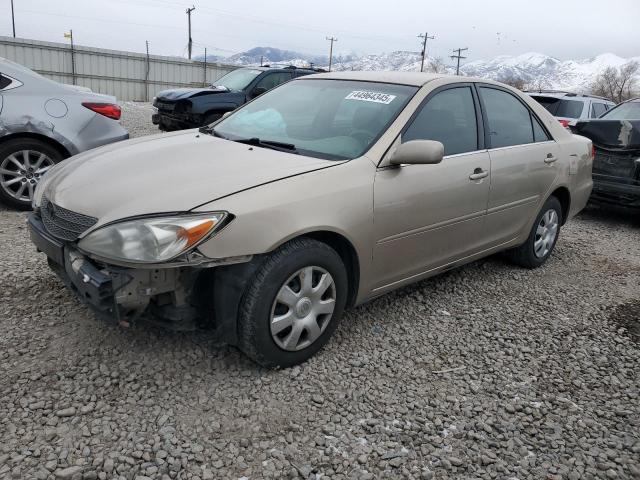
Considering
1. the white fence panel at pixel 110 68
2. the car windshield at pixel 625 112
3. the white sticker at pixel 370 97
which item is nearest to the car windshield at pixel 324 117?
the white sticker at pixel 370 97

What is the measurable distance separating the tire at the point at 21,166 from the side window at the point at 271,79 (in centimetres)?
593

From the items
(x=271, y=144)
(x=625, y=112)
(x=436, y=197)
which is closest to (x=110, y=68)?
(x=625, y=112)

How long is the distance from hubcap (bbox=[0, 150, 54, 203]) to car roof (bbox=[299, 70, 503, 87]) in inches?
113

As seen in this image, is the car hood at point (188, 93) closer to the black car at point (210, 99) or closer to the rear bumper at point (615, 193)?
the black car at point (210, 99)

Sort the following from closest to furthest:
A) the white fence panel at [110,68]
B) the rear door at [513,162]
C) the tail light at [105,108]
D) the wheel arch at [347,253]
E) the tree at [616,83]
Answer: the wheel arch at [347,253]
the rear door at [513,162]
the tail light at [105,108]
the white fence panel at [110,68]
the tree at [616,83]

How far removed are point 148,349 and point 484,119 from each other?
9.07ft

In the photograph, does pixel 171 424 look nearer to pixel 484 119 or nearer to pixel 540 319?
pixel 540 319

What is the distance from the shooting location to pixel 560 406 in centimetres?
283

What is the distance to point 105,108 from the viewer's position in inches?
219

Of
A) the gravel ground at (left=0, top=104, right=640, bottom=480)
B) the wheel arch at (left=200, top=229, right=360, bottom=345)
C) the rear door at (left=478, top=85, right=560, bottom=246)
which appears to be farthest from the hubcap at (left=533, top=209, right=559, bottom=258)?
the wheel arch at (left=200, top=229, right=360, bottom=345)

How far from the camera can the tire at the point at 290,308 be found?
2.64 metres

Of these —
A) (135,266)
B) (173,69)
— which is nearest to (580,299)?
(135,266)

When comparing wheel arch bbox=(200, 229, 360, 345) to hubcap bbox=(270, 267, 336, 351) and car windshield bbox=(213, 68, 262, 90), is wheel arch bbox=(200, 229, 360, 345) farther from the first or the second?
car windshield bbox=(213, 68, 262, 90)

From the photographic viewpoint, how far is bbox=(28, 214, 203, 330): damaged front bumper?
2439 mm
